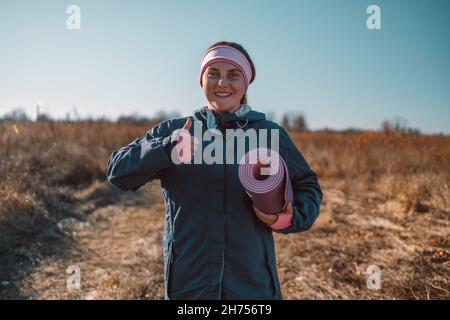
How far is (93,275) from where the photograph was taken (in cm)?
334

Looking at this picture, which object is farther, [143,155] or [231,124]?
[231,124]

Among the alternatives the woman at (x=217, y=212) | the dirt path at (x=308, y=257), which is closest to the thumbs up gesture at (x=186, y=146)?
the woman at (x=217, y=212)

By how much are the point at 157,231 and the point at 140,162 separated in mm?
3276

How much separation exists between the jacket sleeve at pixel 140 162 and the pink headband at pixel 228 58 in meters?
0.43

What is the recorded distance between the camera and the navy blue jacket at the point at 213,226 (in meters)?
1.49

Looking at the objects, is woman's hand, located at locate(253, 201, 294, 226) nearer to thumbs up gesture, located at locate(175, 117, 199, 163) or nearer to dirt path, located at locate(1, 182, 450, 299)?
thumbs up gesture, located at locate(175, 117, 199, 163)

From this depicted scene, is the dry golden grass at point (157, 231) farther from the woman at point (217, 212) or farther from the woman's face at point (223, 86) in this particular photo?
the woman's face at point (223, 86)

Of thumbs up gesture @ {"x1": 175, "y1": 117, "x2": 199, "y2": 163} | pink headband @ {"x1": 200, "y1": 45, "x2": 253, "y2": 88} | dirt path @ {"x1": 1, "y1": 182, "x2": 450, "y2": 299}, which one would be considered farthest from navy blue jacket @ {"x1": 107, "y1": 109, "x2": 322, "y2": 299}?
dirt path @ {"x1": 1, "y1": 182, "x2": 450, "y2": 299}

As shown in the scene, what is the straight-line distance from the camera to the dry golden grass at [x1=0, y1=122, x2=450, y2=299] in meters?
3.14

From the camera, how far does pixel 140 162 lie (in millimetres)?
1446
